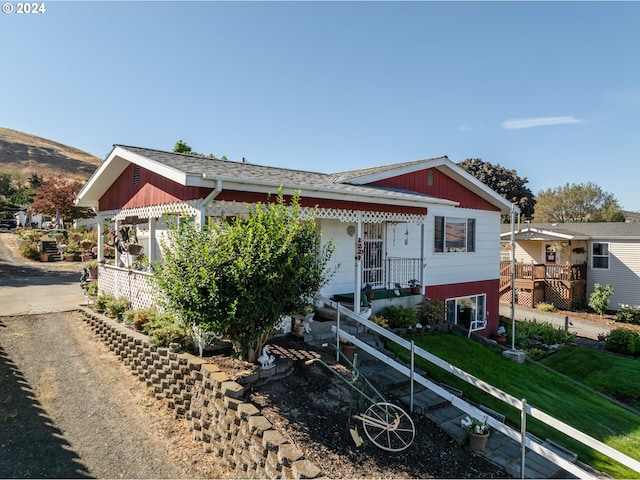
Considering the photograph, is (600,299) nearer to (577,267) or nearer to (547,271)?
(577,267)

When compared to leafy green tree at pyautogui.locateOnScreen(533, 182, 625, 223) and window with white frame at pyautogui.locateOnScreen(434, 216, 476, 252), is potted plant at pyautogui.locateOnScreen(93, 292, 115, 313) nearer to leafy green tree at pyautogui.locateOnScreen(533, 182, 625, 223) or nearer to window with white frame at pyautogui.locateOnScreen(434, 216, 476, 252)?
window with white frame at pyautogui.locateOnScreen(434, 216, 476, 252)

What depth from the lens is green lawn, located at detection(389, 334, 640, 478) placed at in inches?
278

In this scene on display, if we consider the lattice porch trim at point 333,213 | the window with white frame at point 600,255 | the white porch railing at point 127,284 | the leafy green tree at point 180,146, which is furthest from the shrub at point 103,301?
the window with white frame at point 600,255

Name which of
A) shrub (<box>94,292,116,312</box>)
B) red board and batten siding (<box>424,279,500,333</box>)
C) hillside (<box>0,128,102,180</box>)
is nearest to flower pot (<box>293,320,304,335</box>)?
red board and batten siding (<box>424,279,500,333</box>)

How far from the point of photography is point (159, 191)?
9336 millimetres

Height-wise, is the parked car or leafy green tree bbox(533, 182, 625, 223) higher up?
leafy green tree bbox(533, 182, 625, 223)

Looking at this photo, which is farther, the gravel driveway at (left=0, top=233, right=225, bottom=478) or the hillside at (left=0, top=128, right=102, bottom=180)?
the hillside at (left=0, top=128, right=102, bottom=180)

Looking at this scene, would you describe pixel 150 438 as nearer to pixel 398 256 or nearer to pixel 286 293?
pixel 286 293

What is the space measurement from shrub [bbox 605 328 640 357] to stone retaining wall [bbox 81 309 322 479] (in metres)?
16.6

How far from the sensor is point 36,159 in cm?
8812

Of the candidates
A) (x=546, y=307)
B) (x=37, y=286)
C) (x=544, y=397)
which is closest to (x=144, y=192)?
(x=37, y=286)

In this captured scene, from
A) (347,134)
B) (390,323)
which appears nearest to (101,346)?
(390,323)

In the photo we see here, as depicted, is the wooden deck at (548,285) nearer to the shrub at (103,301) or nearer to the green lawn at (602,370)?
the green lawn at (602,370)

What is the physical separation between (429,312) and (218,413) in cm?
763
